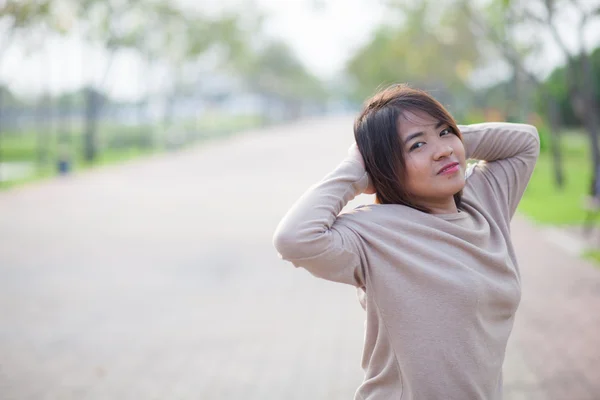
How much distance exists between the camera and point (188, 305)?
6492 millimetres

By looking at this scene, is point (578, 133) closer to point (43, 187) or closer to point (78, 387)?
point (43, 187)

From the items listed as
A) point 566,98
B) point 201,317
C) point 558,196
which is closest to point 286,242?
point 201,317

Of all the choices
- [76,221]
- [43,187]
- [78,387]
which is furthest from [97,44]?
[78,387]

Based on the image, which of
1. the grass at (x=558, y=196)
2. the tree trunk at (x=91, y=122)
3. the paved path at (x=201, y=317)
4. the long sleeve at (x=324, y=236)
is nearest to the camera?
the long sleeve at (x=324, y=236)

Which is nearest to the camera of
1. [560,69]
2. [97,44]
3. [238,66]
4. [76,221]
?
[76,221]

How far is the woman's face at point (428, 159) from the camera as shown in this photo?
5.77 ft

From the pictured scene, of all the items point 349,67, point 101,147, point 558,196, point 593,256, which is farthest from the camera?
point 349,67

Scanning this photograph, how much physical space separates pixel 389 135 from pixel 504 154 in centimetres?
56

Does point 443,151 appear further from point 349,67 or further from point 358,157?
point 349,67

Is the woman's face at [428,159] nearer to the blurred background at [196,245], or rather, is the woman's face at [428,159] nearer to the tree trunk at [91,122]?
the blurred background at [196,245]

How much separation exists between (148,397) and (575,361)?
291 cm

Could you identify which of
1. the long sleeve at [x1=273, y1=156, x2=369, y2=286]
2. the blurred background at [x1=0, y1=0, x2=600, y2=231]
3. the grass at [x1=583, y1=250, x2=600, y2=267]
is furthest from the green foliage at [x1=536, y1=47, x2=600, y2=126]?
the long sleeve at [x1=273, y1=156, x2=369, y2=286]

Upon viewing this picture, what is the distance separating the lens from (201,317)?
20.0ft

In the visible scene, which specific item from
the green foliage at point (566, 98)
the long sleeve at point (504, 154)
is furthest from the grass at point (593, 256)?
the green foliage at point (566, 98)
